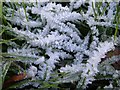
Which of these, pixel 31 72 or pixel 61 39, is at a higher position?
pixel 61 39

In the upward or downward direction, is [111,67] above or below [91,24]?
below

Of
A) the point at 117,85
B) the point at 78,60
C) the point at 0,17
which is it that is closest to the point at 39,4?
the point at 0,17

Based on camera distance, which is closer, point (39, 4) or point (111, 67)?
point (111, 67)

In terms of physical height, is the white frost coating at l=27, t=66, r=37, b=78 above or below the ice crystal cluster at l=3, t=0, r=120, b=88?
below

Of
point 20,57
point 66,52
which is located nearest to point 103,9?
point 66,52

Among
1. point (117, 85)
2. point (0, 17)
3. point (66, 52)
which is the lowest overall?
point (117, 85)

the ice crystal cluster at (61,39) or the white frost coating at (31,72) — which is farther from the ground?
the ice crystal cluster at (61,39)

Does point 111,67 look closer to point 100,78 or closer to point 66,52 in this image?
point 100,78
